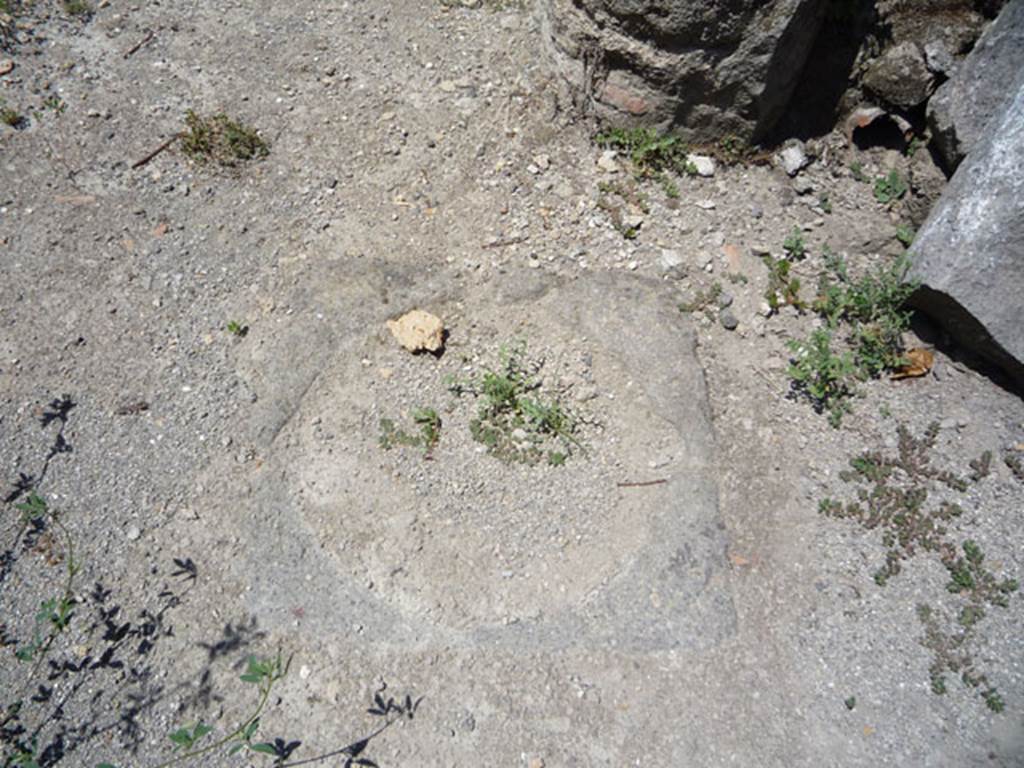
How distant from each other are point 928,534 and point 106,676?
11.7ft

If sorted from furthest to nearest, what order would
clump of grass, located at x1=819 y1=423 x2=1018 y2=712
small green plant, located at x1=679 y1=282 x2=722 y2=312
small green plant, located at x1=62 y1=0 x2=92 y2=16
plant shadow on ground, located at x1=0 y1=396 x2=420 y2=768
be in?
small green plant, located at x1=62 y1=0 x2=92 y2=16
small green plant, located at x1=679 y1=282 x2=722 y2=312
clump of grass, located at x1=819 y1=423 x2=1018 y2=712
plant shadow on ground, located at x1=0 y1=396 x2=420 y2=768

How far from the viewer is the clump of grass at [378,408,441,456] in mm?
3783

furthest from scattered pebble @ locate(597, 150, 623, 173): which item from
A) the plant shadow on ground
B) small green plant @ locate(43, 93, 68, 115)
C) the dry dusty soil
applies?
small green plant @ locate(43, 93, 68, 115)

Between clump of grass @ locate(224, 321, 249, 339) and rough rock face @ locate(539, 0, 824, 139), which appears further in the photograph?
rough rock face @ locate(539, 0, 824, 139)

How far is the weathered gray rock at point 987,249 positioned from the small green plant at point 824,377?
1.88ft

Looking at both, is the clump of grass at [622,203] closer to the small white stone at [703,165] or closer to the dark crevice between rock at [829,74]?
the small white stone at [703,165]

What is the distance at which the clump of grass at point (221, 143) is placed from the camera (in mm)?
4547

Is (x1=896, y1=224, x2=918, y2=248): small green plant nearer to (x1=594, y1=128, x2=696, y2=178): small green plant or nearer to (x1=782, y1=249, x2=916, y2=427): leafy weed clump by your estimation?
(x1=782, y1=249, x2=916, y2=427): leafy weed clump

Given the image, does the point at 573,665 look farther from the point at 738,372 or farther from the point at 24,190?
the point at 24,190

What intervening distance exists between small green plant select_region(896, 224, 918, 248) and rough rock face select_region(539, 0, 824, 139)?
0.96m

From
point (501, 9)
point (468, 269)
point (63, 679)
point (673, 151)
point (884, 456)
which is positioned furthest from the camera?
point (501, 9)

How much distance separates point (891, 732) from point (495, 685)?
1.59 meters

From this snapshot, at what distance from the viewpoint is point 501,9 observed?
5156 millimetres

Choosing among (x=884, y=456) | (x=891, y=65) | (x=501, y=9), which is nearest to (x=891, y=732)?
(x=884, y=456)
